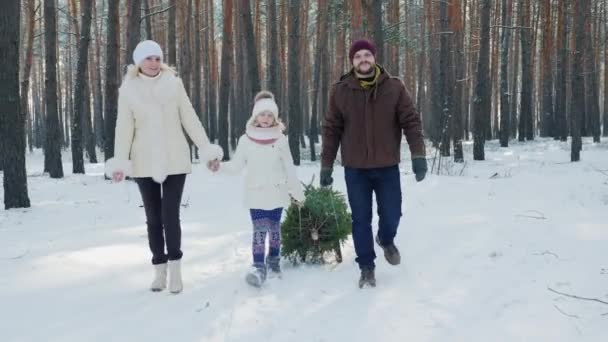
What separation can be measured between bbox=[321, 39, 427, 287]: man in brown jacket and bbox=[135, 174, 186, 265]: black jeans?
1.21m

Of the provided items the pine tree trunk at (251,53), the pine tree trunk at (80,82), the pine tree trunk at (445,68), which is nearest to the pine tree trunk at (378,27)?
the pine tree trunk at (445,68)

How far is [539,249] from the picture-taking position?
489 centimetres

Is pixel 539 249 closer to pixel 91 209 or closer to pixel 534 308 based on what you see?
pixel 534 308

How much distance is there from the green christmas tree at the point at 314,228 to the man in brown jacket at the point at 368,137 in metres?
0.53

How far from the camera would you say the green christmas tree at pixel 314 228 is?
4.86 m

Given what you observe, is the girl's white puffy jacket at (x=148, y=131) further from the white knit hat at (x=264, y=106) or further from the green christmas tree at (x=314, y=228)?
the green christmas tree at (x=314, y=228)

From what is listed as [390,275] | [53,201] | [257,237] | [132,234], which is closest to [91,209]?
[53,201]

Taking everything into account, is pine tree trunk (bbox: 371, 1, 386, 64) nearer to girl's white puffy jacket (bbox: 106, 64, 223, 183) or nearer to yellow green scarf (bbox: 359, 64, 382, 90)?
yellow green scarf (bbox: 359, 64, 382, 90)

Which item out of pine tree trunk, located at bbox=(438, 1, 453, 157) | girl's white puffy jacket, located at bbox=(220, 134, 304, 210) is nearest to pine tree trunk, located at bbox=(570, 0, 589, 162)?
pine tree trunk, located at bbox=(438, 1, 453, 157)

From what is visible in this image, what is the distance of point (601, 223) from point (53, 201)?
28.8 feet

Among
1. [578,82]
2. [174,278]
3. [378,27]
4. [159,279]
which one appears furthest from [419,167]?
[578,82]

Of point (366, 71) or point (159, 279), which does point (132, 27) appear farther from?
point (366, 71)

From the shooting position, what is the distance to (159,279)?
428 centimetres

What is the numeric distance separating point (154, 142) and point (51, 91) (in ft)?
36.7
